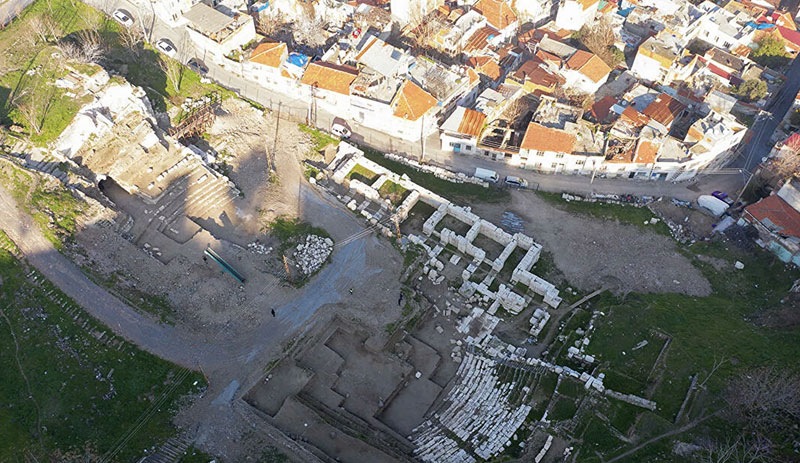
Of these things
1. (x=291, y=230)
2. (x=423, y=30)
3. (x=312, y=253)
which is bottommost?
(x=312, y=253)

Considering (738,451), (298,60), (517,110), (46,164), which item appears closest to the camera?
(738,451)

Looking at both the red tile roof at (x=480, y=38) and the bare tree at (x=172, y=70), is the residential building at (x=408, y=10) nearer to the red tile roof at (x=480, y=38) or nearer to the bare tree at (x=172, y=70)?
the red tile roof at (x=480, y=38)

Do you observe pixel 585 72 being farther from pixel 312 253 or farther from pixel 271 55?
pixel 312 253

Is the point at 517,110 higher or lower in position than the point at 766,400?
higher

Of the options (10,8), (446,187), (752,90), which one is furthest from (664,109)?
(10,8)

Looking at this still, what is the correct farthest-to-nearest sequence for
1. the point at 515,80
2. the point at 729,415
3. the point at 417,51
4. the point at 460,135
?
the point at 417,51 < the point at 515,80 < the point at 460,135 < the point at 729,415

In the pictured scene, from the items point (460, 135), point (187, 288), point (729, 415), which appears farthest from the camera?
point (460, 135)

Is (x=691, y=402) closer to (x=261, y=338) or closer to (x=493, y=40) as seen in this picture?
(x=261, y=338)

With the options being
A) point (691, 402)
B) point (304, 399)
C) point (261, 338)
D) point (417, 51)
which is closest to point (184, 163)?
point (261, 338)
